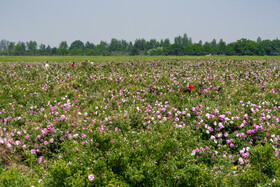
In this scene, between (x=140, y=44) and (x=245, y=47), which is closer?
(x=245, y=47)

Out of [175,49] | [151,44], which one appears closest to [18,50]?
[151,44]

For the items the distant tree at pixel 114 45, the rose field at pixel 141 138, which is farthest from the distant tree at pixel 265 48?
the rose field at pixel 141 138

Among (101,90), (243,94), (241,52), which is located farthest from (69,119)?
(241,52)

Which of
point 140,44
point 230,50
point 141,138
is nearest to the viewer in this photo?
point 141,138

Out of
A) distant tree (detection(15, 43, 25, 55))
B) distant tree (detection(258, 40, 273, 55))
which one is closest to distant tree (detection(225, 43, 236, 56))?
distant tree (detection(258, 40, 273, 55))

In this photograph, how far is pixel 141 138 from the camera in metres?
4.49

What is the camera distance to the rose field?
10.7 ft

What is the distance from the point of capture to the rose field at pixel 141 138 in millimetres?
3275

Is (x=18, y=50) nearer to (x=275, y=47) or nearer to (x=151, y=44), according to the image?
(x=151, y=44)

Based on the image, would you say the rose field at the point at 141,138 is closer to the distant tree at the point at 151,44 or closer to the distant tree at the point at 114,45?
the distant tree at the point at 114,45

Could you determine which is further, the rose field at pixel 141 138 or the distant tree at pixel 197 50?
the distant tree at pixel 197 50

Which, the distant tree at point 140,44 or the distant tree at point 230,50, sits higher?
the distant tree at point 140,44

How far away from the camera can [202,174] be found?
3.03 metres

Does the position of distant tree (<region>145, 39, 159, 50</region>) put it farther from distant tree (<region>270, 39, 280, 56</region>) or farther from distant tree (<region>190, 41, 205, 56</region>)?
distant tree (<region>270, 39, 280, 56</region>)
